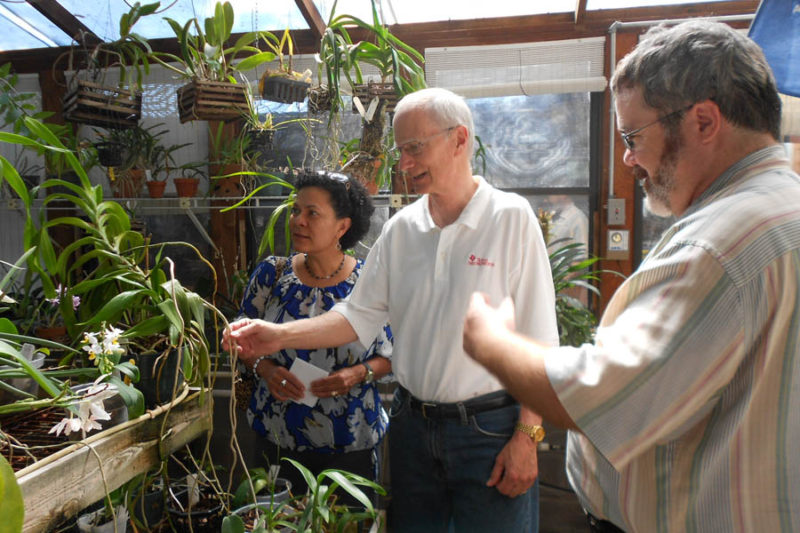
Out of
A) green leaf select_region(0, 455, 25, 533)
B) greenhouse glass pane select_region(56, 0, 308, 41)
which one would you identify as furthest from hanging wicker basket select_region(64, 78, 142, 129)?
green leaf select_region(0, 455, 25, 533)

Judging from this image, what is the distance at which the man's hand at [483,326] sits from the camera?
0.82 meters

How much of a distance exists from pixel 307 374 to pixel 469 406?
58cm

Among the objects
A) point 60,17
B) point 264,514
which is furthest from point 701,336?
point 60,17

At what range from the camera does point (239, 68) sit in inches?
89.0

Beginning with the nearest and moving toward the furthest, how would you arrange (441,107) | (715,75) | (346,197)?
(715,75), (441,107), (346,197)

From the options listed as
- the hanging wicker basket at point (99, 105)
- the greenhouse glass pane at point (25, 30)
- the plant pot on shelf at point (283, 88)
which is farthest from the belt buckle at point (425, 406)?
the greenhouse glass pane at point (25, 30)

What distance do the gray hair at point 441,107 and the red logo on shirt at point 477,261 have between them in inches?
11.7

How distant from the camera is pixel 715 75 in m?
0.78

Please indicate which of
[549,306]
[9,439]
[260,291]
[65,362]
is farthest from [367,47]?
[9,439]

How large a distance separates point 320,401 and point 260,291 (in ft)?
1.33

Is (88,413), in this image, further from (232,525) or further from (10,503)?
(232,525)

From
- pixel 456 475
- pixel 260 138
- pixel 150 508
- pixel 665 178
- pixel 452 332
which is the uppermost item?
pixel 260 138

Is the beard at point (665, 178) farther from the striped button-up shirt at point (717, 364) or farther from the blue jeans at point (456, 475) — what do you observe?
the blue jeans at point (456, 475)

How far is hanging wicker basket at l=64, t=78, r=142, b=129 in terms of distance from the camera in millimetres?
2336
